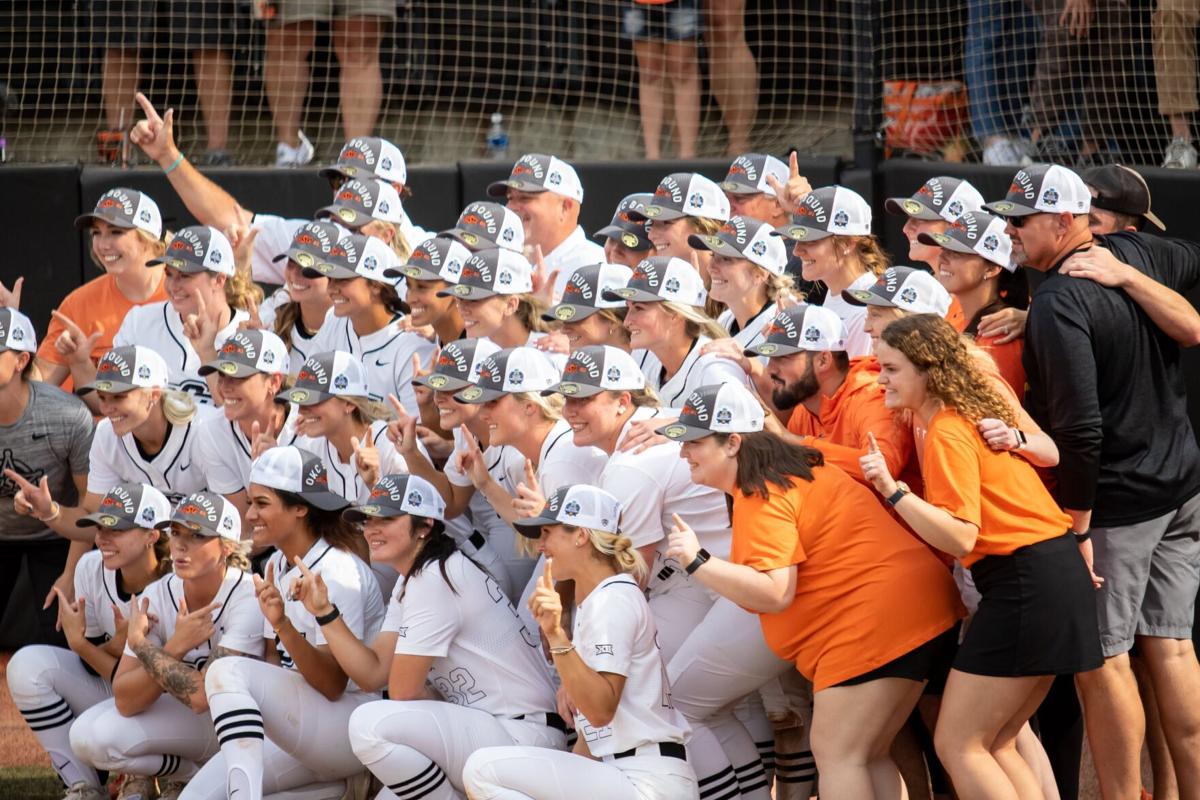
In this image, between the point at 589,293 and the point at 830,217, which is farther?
the point at 589,293

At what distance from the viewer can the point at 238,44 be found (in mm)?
8859

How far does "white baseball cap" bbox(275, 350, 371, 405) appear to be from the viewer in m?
5.55

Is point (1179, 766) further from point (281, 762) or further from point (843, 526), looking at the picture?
point (281, 762)

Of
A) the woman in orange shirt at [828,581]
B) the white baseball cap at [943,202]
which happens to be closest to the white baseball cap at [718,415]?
the woman in orange shirt at [828,581]

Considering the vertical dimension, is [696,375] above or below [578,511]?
above

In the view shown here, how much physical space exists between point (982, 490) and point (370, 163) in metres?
3.75

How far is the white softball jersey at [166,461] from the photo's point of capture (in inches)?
238

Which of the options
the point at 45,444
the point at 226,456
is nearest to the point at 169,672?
the point at 226,456

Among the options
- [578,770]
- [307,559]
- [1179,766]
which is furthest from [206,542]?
[1179,766]

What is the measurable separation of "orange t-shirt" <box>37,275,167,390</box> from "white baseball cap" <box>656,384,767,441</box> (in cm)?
311

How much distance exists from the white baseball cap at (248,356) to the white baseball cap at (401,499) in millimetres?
991

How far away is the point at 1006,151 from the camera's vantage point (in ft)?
24.9

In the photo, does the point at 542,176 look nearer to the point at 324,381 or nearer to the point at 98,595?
the point at 324,381

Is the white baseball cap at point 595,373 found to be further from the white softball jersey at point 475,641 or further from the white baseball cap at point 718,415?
the white softball jersey at point 475,641
